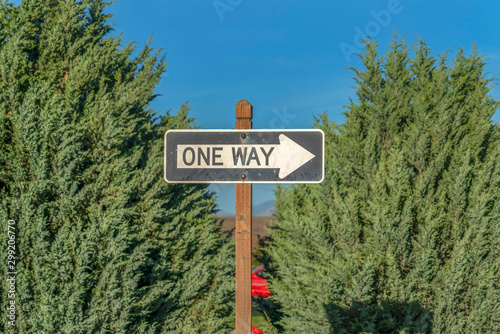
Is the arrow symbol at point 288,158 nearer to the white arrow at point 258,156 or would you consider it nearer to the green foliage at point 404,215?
the white arrow at point 258,156

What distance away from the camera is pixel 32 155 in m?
7.02

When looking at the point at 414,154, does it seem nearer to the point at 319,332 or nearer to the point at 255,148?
the point at 319,332

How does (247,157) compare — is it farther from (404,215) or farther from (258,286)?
(258,286)

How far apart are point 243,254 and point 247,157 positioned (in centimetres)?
69

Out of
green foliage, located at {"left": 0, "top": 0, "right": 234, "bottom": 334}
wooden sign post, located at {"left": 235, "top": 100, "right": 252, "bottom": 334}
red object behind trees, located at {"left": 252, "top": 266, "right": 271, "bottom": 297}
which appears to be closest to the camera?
wooden sign post, located at {"left": 235, "top": 100, "right": 252, "bottom": 334}

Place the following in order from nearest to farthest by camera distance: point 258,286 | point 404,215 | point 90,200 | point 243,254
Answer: point 243,254
point 404,215
point 90,200
point 258,286

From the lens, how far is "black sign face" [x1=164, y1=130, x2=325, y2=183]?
3223 millimetres

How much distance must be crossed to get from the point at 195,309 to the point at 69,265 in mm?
2792

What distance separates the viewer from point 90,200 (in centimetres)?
740

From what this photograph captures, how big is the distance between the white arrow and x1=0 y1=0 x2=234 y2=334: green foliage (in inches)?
175

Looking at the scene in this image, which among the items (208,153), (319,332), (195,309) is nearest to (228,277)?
(195,309)

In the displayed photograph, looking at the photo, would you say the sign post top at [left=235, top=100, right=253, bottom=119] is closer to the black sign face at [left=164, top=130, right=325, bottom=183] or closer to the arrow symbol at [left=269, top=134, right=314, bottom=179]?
the black sign face at [left=164, top=130, right=325, bottom=183]

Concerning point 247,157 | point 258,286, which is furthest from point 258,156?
point 258,286

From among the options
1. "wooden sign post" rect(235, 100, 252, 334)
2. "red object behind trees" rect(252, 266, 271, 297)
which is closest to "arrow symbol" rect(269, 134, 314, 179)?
"wooden sign post" rect(235, 100, 252, 334)
